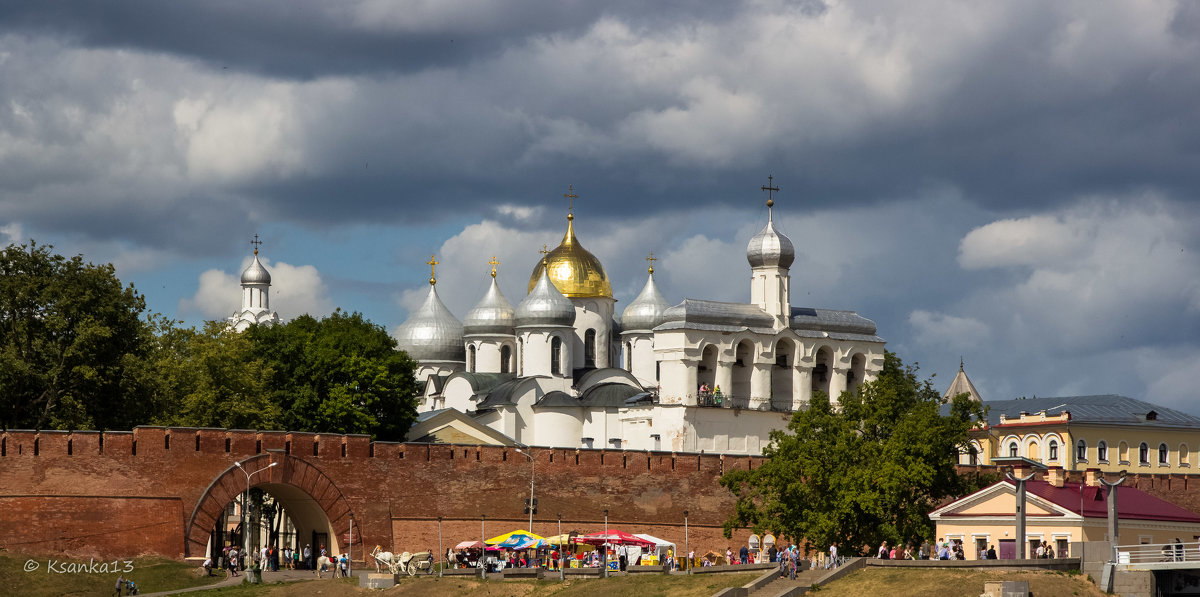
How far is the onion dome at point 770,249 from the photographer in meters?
79.2

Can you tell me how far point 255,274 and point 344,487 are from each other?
58.3 m

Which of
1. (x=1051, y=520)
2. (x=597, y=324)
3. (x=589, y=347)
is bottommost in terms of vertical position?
(x=1051, y=520)

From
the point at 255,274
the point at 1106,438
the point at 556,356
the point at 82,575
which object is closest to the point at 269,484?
the point at 82,575

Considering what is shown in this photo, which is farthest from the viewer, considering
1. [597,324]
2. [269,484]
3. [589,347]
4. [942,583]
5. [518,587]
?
[597,324]

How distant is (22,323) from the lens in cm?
5791

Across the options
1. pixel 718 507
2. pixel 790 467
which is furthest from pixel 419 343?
pixel 790 467

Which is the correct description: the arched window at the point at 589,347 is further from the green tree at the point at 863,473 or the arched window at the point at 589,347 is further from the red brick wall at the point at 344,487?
the green tree at the point at 863,473

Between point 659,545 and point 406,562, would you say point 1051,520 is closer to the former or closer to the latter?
point 659,545

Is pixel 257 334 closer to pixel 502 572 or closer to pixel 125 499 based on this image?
pixel 125 499

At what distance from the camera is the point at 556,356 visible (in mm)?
86375

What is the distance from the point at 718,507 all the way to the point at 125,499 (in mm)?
19697

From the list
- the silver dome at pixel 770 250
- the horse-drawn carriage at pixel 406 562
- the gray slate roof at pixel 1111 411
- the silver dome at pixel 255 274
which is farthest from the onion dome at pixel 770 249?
the silver dome at pixel 255 274

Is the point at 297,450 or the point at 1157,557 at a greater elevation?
the point at 297,450

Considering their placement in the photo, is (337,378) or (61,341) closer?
(61,341)
